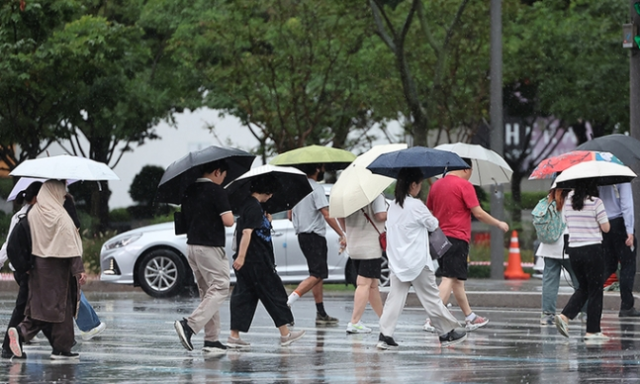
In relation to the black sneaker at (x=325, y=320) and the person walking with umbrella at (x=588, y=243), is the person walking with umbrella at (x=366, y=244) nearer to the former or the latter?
the black sneaker at (x=325, y=320)

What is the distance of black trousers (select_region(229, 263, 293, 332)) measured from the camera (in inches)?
408

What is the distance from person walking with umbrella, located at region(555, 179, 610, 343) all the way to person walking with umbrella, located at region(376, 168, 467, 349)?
4.26 feet

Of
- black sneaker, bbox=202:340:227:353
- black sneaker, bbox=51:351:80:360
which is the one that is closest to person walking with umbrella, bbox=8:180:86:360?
black sneaker, bbox=51:351:80:360

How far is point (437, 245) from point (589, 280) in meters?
1.53

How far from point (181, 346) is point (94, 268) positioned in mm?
9984

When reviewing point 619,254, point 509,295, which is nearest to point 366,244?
point 619,254

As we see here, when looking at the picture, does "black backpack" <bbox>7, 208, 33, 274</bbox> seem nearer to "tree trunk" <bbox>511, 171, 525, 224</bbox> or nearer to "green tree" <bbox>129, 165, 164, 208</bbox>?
"tree trunk" <bbox>511, 171, 525, 224</bbox>

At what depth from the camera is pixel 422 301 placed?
405 inches

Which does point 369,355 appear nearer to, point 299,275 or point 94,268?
point 299,275

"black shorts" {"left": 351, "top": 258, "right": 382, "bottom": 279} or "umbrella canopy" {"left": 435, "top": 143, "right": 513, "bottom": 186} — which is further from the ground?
A: "umbrella canopy" {"left": 435, "top": 143, "right": 513, "bottom": 186}

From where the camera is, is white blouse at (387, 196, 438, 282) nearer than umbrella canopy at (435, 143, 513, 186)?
Yes

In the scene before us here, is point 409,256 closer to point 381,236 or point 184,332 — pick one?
point 381,236

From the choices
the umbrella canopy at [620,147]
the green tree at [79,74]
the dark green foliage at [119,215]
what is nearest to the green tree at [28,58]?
the green tree at [79,74]

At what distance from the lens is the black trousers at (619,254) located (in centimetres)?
1274
